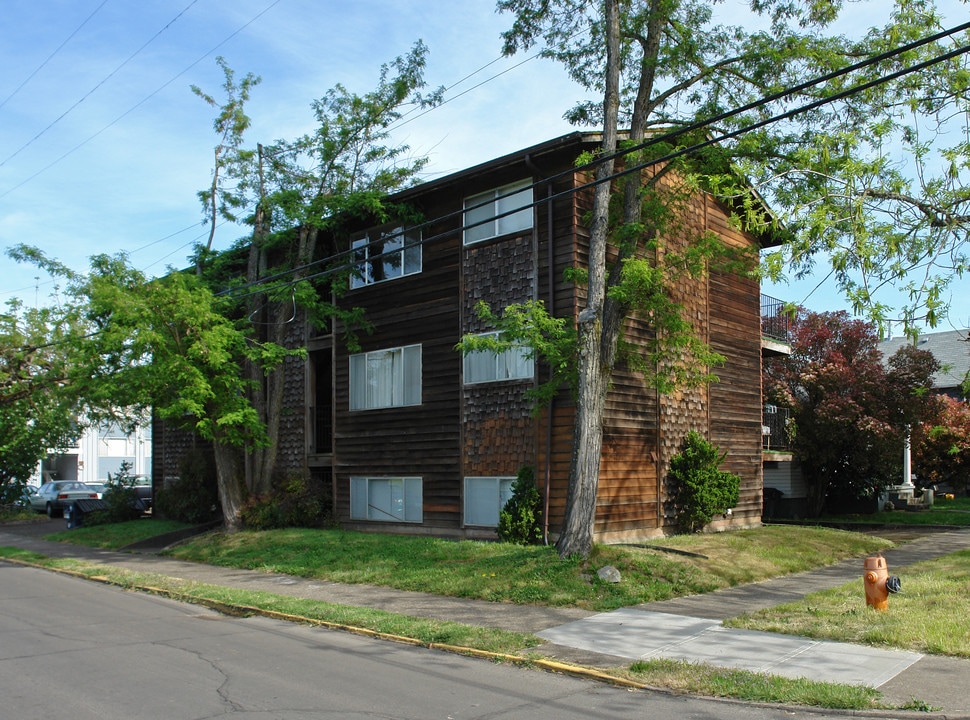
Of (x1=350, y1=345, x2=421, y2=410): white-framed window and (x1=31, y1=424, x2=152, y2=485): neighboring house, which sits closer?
(x1=350, y1=345, x2=421, y2=410): white-framed window

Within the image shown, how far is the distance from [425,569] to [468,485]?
4.07 meters

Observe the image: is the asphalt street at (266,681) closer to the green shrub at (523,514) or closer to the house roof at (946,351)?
the green shrub at (523,514)

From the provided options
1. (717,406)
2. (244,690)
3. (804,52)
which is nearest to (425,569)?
(244,690)

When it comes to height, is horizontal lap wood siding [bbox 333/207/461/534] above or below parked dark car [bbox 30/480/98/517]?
above

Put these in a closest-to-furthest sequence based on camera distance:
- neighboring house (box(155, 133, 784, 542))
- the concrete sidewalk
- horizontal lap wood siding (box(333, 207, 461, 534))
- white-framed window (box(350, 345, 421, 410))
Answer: the concrete sidewalk, neighboring house (box(155, 133, 784, 542)), horizontal lap wood siding (box(333, 207, 461, 534)), white-framed window (box(350, 345, 421, 410))

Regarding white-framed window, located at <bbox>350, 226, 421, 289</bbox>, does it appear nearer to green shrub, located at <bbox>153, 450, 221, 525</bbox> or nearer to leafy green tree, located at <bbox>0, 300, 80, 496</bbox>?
green shrub, located at <bbox>153, 450, 221, 525</bbox>

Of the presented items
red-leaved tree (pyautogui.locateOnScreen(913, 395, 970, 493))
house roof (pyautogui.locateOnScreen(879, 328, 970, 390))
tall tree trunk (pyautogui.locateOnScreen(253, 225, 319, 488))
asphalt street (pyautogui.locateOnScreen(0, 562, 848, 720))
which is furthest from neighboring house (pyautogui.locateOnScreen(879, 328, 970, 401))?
asphalt street (pyautogui.locateOnScreen(0, 562, 848, 720))

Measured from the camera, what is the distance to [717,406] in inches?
840

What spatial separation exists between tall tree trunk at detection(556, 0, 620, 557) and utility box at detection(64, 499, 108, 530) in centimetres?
1897

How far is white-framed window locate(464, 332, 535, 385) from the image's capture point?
17953 millimetres

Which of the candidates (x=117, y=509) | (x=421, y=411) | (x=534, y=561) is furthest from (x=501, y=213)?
(x=117, y=509)

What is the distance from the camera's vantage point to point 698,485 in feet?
62.5

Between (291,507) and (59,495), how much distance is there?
1808cm

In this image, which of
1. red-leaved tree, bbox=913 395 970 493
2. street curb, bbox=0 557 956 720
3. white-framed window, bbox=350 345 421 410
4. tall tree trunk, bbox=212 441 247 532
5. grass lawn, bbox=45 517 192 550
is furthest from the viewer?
red-leaved tree, bbox=913 395 970 493
